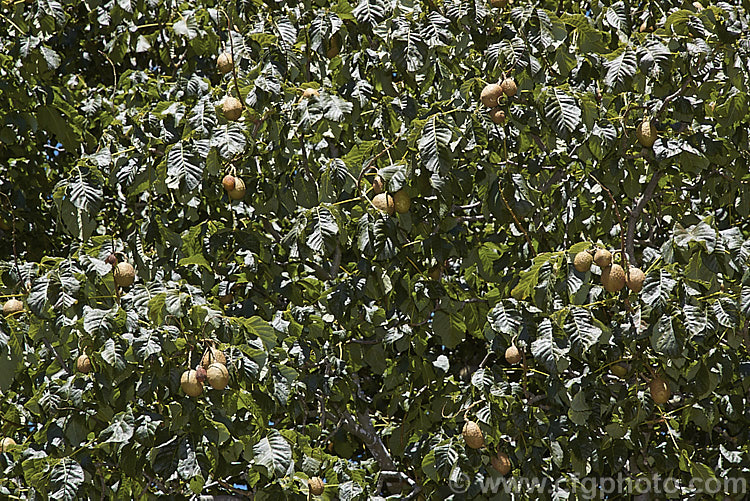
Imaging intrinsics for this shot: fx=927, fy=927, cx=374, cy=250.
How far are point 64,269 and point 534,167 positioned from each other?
1.72m

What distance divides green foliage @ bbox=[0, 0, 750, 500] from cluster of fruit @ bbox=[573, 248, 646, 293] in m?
0.07

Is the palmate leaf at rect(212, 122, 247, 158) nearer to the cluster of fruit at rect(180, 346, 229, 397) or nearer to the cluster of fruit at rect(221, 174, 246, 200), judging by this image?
the cluster of fruit at rect(221, 174, 246, 200)

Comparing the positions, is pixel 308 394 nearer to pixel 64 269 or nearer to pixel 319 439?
pixel 319 439

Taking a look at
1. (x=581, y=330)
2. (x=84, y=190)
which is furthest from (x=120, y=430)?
(x=581, y=330)

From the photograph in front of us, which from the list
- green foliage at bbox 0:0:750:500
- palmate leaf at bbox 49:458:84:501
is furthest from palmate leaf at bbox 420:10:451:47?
palmate leaf at bbox 49:458:84:501

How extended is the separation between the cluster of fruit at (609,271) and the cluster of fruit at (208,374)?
1124 mm

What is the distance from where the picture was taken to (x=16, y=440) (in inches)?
143

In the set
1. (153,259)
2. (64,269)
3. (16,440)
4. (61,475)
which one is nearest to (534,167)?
(153,259)

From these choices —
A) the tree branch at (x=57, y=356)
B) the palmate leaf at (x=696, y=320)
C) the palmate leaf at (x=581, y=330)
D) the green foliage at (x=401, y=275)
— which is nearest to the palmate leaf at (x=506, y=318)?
the green foliage at (x=401, y=275)

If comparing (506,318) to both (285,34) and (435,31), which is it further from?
(285,34)

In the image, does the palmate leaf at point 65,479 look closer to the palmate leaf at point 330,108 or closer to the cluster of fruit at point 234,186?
the cluster of fruit at point 234,186

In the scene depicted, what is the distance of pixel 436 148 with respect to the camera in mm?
2949

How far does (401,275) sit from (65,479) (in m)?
1.32

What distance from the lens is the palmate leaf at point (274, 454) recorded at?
108 inches
